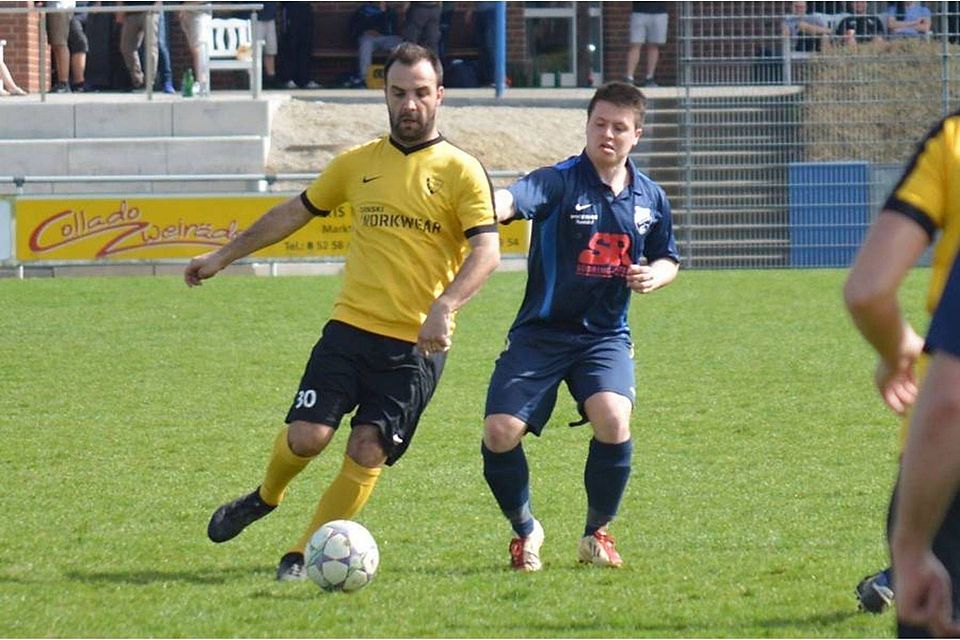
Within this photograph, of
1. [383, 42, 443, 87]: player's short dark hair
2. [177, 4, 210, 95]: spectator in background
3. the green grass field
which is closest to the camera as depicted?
the green grass field

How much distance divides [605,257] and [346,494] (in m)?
1.27

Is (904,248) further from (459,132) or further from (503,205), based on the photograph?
(459,132)

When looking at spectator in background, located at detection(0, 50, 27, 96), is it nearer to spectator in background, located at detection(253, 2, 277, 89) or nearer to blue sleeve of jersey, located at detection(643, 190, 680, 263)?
spectator in background, located at detection(253, 2, 277, 89)

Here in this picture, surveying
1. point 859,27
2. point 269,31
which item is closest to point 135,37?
point 269,31

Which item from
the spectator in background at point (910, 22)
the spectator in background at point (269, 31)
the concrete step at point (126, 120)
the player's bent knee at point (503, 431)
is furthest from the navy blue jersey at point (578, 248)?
the spectator in background at point (269, 31)

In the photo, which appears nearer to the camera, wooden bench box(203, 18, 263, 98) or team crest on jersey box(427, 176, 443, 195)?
team crest on jersey box(427, 176, 443, 195)

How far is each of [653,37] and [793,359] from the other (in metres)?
13.5

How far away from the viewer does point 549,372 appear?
5945 mm

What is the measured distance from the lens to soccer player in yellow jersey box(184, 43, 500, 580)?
5.73m

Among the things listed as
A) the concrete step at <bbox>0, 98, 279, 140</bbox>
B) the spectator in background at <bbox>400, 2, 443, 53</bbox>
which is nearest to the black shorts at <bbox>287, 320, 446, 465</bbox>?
the concrete step at <bbox>0, 98, 279, 140</bbox>

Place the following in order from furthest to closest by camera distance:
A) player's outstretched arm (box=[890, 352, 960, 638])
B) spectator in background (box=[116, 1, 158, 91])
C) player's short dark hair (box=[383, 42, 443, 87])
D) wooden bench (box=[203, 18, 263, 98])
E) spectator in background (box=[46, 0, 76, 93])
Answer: wooden bench (box=[203, 18, 263, 98])
spectator in background (box=[46, 0, 76, 93])
spectator in background (box=[116, 1, 158, 91])
player's short dark hair (box=[383, 42, 443, 87])
player's outstretched arm (box=[890, 352, 960, 638])

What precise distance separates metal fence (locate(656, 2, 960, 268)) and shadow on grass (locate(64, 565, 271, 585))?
1522 cm

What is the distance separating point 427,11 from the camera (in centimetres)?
2394

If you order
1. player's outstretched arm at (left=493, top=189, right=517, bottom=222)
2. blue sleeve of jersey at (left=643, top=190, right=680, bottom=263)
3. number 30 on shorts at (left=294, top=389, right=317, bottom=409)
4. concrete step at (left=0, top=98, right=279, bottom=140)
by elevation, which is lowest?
number 30 on shorts at (left=294, top=389, right=317, bottom=409)
